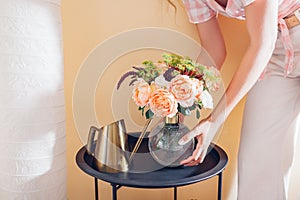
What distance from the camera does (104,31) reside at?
1233mm

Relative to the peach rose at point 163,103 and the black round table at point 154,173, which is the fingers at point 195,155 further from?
the peach rose at point 163,103

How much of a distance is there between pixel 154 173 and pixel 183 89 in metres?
0.28

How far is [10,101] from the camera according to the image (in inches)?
37.3

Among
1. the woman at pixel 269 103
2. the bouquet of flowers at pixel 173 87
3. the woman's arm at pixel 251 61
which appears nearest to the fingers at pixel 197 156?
the woman's arm at pixel 251 61

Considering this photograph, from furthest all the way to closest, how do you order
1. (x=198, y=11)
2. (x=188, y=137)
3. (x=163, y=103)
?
(x=198, y=11)
(x=188, y=137)
(x=163, y=103)

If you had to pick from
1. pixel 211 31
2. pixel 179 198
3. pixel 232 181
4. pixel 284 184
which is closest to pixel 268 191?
pixel 284 184

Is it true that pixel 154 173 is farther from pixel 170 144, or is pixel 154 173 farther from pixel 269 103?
pixel 269 103

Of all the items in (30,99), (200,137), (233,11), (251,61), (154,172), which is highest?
(233,11)

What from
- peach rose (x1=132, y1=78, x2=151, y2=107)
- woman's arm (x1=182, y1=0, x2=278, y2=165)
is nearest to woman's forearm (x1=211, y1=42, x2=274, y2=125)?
woman's arm (x1=182, y1=0, x2=278, y2=165)

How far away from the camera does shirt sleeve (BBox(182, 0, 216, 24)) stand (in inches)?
45.4

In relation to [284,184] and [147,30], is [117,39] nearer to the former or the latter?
[147,30]

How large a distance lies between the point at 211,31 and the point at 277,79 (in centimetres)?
30

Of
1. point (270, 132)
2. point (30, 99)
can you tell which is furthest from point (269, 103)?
point (30, 99)

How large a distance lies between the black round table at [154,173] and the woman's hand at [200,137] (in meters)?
0.04
